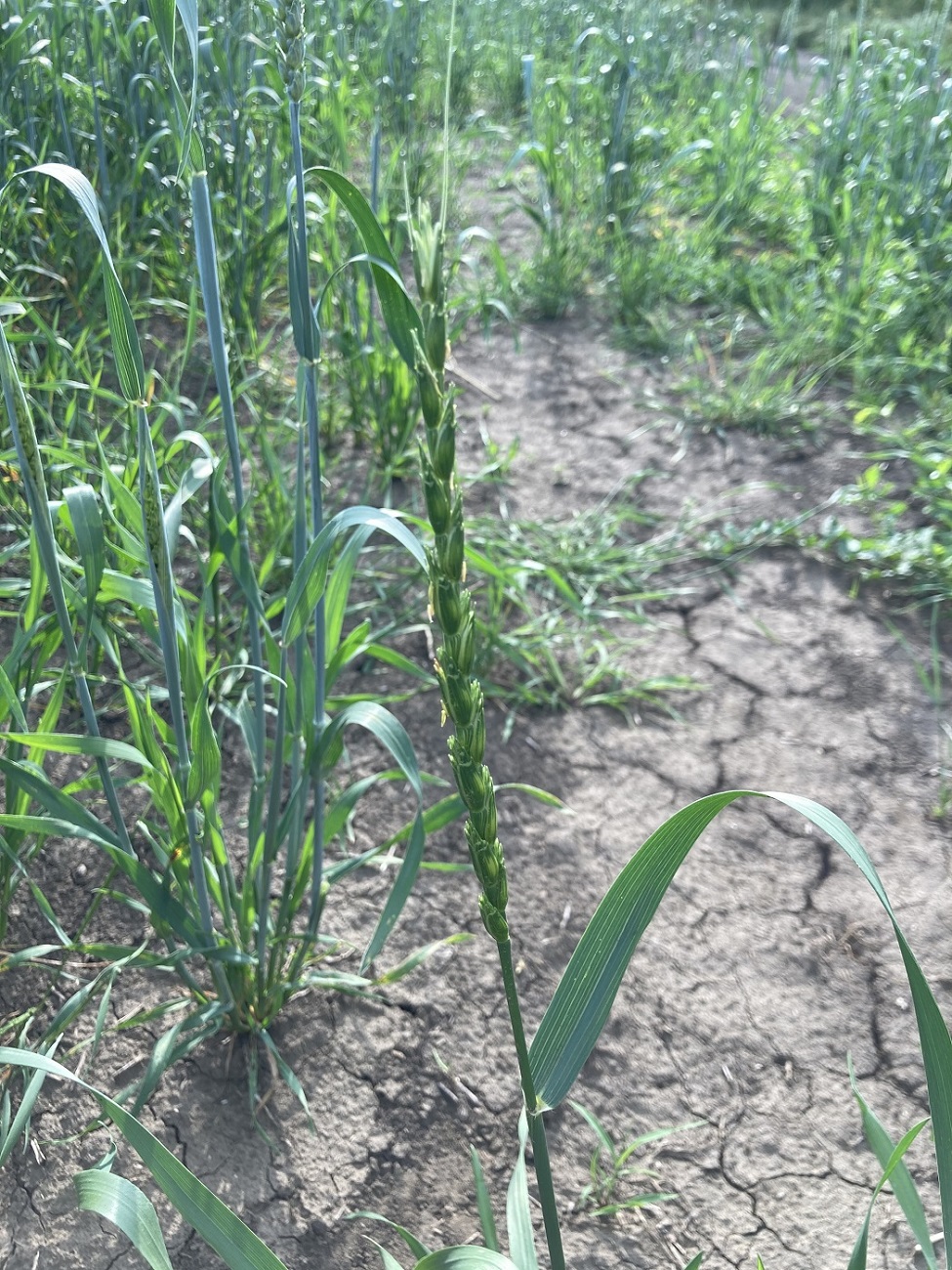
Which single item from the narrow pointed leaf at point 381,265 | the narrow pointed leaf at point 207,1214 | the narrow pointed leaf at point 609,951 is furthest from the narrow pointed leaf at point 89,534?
the narrow pointed leaf at point 609,951

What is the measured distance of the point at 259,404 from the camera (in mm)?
2281

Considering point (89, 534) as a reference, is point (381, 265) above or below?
above

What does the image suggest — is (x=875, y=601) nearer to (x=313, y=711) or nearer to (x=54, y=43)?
(x=313, y=711)

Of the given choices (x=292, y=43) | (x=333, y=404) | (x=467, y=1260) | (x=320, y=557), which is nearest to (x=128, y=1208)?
(x=467, y=1260)

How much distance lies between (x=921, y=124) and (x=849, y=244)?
54cm

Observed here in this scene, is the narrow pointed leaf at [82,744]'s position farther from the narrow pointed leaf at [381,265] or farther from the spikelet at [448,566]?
the spikelet at [448,566]

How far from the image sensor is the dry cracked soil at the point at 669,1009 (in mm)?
1211

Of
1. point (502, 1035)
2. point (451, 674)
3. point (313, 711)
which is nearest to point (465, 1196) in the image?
point (502, 1035)

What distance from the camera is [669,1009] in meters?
1.46

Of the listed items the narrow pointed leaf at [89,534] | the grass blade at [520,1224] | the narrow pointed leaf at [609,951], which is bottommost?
the grass blade at [520,1224]

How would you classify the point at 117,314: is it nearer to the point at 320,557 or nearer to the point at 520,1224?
the point at 320,557

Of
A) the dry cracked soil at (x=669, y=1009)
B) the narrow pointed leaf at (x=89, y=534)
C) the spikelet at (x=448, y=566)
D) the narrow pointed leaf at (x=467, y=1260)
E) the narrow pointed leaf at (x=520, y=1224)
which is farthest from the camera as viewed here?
the dry cracked soil at (x=669, y=1009)

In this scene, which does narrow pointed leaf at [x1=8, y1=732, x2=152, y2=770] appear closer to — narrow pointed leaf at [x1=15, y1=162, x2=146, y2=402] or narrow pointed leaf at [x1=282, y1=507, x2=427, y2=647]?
narrow pointed leaf at [x1=282, y1=507, x2=427, y2=647]

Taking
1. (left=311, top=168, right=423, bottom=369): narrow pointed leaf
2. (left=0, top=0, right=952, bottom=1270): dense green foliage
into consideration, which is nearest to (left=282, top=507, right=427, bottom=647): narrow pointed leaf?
(left=0, top=0, right=952, bottom=1270): dense green foliage
